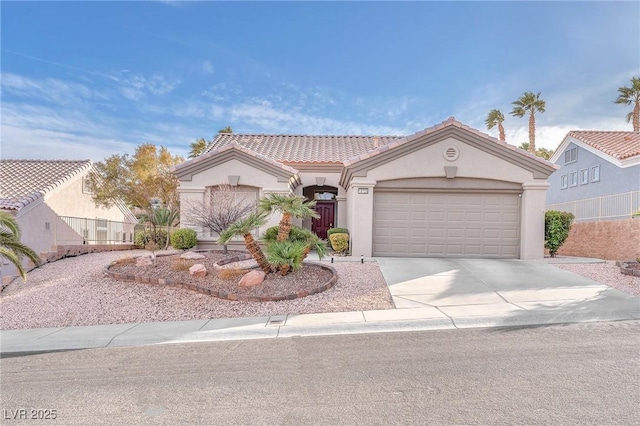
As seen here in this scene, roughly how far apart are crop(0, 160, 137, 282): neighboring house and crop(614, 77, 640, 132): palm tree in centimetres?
3973

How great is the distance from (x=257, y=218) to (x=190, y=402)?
6.00 meters

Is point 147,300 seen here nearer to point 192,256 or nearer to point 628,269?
point 192,256

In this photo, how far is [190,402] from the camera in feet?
13.4

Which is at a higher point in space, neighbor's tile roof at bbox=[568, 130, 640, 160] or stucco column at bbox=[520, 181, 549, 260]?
neighbor's tile roof at bbox=[568, 130, 640, 160]

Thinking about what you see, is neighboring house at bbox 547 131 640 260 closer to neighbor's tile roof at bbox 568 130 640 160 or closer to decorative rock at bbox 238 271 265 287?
neighbor's tile roof at bbox 568 130 640 160

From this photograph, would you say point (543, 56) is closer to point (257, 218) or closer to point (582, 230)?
point (582, 230)

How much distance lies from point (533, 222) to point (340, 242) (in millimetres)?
7135

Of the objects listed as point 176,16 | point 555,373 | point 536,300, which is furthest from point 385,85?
point 555,373

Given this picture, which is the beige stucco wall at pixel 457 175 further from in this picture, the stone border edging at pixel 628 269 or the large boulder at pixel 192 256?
the large boulder at pixel 192 256

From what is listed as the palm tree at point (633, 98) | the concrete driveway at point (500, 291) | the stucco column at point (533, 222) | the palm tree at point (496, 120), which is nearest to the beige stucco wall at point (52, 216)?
the concrete driveway at point (500, 291)

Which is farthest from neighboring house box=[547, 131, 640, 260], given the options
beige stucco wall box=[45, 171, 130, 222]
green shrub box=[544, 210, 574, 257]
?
beige stucco wall box=[45, 171, 130, 222]

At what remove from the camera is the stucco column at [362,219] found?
13.3 meters

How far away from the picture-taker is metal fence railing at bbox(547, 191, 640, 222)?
14.8m

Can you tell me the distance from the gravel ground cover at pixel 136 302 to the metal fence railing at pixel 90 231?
7309 mm
